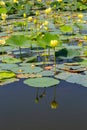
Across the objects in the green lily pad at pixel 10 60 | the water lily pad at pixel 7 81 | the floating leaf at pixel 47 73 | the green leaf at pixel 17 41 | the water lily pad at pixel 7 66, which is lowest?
the water lily pad at pixel 7 81

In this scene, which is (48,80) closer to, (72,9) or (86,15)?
(86,15)

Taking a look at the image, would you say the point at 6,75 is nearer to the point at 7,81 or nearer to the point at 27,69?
the point at 7,81

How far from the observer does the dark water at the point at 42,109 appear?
2.16 m

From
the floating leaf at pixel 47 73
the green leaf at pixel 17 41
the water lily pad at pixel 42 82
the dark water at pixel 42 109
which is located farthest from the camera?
the green leaf at pixel 17 41

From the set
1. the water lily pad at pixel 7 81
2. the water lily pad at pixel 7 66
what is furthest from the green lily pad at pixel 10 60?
the water lily pad at pixel 7 81

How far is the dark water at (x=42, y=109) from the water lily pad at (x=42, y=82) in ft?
0.10

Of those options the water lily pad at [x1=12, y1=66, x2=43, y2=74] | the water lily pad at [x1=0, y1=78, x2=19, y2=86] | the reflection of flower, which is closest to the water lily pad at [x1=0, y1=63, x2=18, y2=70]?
the water lily pad at [x1=12, y1=66, x2=43, y2=74]

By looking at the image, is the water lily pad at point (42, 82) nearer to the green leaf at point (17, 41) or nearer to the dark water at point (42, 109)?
the dark water at point (42, 109)

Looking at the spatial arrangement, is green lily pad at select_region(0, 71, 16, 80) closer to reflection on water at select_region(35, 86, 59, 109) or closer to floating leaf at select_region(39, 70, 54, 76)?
floating leaf at select_region(39, 70, 54, 76)

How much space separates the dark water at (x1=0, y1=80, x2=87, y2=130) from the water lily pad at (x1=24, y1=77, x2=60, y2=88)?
0.03 meters

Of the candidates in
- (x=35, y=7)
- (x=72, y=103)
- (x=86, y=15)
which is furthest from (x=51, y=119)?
(x=35, y=7)

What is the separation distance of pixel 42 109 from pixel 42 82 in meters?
0.43

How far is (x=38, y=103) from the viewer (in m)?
2.49

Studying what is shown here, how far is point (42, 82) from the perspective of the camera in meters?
2.78
